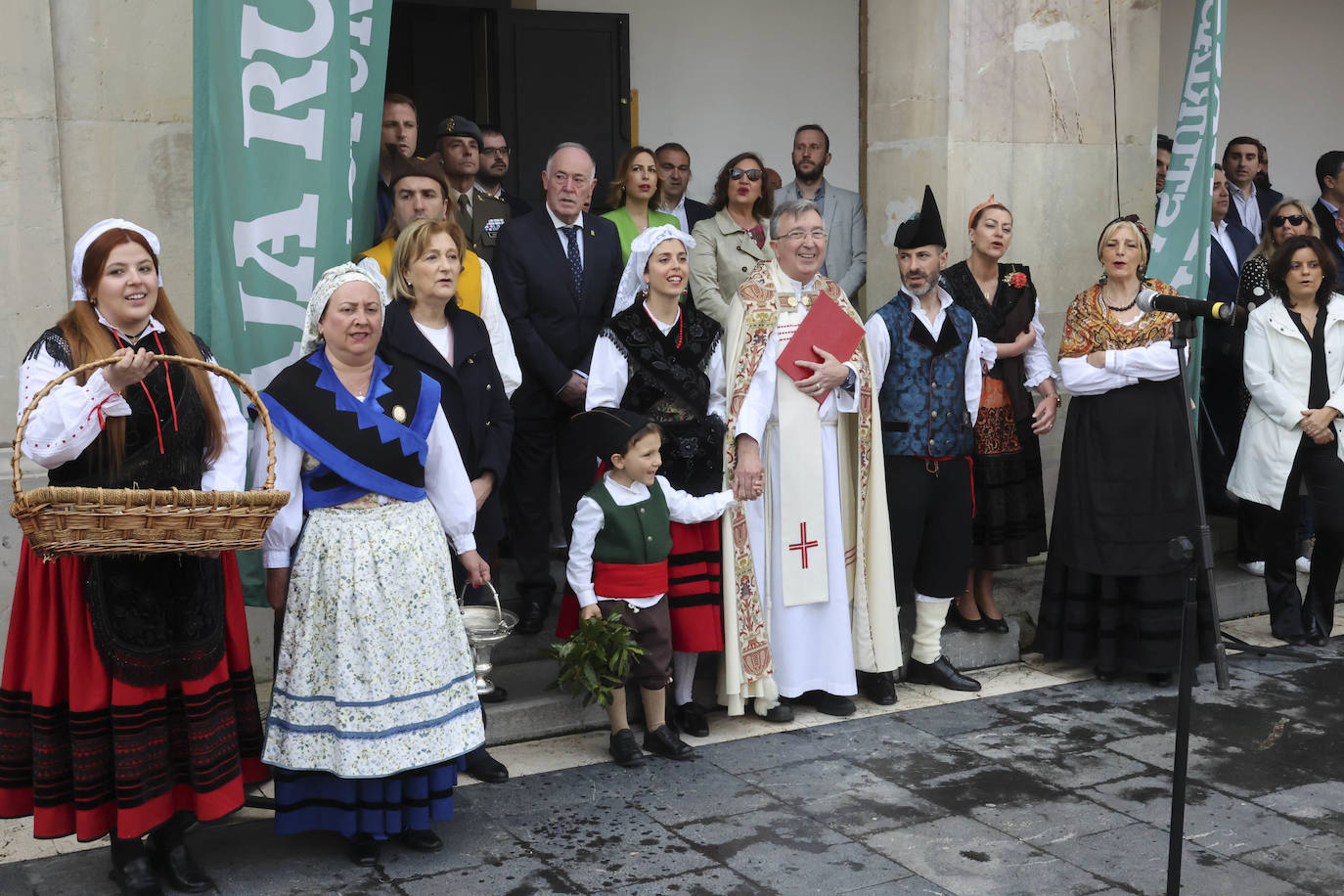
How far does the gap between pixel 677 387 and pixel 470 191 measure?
1593 mm

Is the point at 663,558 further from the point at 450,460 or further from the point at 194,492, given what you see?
the point at 194,492

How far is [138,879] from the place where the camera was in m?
4.04

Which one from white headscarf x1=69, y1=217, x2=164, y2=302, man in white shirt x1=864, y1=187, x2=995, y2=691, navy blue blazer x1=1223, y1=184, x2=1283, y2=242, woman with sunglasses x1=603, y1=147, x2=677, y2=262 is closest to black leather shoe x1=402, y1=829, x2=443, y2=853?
white headscarf x1=69, y1=217, x2=164, y2=302

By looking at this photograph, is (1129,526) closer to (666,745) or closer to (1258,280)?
(1258,280)

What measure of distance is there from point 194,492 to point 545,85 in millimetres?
4999

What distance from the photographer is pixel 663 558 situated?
17.3 feet

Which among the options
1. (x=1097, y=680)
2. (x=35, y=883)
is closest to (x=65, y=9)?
(x=35, y=883)

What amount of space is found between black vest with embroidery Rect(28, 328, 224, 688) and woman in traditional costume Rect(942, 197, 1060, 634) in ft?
11.8

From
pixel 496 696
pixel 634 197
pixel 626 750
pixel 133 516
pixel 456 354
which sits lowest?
pixel 626 750

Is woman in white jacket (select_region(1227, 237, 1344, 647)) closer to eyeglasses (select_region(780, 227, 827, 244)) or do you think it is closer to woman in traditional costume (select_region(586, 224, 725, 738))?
eyeglasses (select_region(780, 227, 827, 244))

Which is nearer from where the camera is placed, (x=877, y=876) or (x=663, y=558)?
(x=877, y=876)

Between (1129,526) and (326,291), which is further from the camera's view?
(1129,526)

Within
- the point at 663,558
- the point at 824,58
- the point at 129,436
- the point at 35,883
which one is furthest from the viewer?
the point at 824,58

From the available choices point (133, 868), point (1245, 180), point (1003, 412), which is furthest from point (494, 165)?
point (1245, 180)
